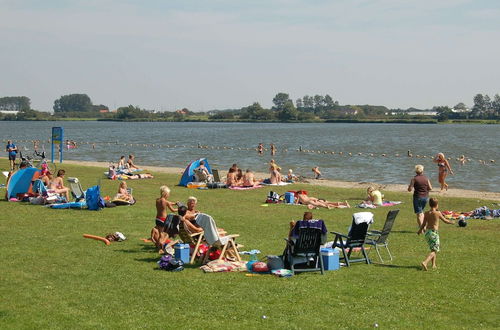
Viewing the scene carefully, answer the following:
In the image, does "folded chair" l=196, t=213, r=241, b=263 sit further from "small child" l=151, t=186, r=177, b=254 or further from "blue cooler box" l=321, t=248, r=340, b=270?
"blue cooler box" l=321, t=248, r=340, b=270

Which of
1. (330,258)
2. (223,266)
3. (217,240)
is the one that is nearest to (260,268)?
(223,266)

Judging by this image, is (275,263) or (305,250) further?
(275,263)

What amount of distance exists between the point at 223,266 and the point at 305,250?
4.74 ft

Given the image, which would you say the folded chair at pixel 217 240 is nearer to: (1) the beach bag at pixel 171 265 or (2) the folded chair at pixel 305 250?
(1) the beach bag at pixel 171 265

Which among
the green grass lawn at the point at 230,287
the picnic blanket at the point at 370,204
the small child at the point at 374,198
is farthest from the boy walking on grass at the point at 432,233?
the small child at the point at 374,198

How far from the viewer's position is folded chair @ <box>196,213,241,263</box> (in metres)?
11.6

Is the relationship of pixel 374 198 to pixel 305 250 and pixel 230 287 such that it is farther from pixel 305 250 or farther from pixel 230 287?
pixel 230 287

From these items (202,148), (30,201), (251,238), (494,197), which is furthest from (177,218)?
(202,148)

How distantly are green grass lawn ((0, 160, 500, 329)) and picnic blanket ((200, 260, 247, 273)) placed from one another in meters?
0.18

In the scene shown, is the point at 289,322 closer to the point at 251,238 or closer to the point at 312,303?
the point at 312,303

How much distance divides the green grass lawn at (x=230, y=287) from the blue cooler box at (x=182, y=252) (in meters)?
0.41

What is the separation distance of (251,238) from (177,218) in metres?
2.20

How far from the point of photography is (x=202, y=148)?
70.8 metres

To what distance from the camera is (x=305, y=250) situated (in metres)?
10.9
